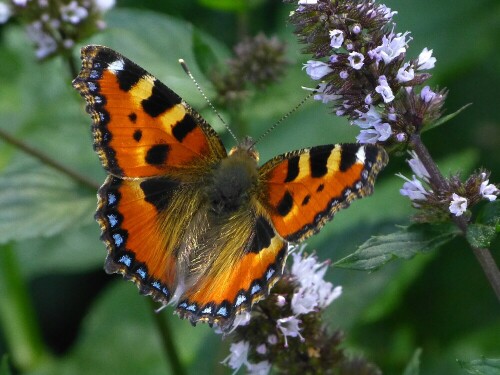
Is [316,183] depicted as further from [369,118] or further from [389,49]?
[389,49]

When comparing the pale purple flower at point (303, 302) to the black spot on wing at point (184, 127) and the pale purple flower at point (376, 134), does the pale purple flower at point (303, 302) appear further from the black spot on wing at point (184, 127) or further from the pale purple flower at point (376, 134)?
the black spot on wing at point (184, 127)

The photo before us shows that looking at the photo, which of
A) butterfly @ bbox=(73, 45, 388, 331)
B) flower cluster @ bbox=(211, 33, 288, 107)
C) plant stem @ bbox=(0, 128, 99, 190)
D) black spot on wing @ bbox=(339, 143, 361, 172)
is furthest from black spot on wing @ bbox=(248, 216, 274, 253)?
plant stem @ bbox=(0, 128, 99, 190)

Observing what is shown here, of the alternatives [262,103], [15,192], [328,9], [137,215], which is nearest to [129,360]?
[15,192]

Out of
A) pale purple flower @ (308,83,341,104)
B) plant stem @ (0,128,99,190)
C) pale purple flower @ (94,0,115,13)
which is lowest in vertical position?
plant stem @ (0,128,99,190)

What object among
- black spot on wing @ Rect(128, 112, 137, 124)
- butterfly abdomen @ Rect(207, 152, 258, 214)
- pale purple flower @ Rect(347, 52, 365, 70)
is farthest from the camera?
butterfly abdomen @ Rect(207, 152, 258, 214)

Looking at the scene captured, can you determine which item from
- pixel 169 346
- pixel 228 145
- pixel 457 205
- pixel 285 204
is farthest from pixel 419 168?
pixel 228 145

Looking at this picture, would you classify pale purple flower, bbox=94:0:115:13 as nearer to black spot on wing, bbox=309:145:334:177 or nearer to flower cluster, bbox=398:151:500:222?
black spot on wing, bbox=309:145:334:177
